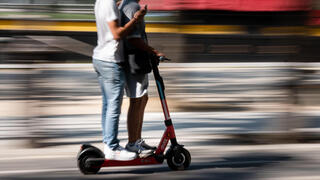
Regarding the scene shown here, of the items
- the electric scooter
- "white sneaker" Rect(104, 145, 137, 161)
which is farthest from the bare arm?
"white sneaker" Rect(104, 145, 137, 161)

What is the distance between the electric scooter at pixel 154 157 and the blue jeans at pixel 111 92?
14cm

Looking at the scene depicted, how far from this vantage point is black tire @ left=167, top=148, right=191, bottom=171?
4.83 meters

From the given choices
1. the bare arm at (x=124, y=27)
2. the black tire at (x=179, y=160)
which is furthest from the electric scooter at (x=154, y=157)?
the bare arm at (x=124, y=27)

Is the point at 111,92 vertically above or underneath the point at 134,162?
above

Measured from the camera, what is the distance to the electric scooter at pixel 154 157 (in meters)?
4.63

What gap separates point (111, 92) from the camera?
4562 mm

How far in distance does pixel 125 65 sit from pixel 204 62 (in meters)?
9.89

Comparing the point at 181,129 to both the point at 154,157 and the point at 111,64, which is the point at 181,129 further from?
the point at 111,64

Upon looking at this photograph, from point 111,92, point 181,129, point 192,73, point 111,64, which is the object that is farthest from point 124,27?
point 192,73

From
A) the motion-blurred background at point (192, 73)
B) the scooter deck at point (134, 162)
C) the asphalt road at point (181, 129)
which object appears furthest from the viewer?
the motion-blurred background at point (192, 73)

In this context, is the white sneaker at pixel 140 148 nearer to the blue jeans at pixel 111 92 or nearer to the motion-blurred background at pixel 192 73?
the blue jeans at pixel 111 92

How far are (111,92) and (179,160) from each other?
2.85 ft

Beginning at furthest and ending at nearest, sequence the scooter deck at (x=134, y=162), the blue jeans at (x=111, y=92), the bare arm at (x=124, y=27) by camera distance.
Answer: the scooter deck at (x=134, y=162), the blue jeans at (x=111, y=92), the bare arm at (x=124, y=27)

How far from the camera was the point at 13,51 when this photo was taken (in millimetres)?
5641
